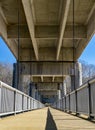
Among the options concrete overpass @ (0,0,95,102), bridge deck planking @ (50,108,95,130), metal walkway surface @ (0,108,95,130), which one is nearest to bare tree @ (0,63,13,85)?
concrete overpass @ (0,0,95,102)

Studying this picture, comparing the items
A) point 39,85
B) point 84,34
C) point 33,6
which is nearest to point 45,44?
point 84,34

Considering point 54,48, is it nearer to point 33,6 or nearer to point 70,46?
point 70,46

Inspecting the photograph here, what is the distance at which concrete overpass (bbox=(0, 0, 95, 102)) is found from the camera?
55.2 feet

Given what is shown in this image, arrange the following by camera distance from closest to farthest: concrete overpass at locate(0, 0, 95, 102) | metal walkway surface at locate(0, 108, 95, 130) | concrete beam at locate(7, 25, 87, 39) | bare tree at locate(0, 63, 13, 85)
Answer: metal walkway surface at locate(0, 108, 95, 130), concrete overpass at locate(0, 0, 95, 102), concrete beam at locate(7, 25, 87, 39), bare tree at locate(0, 63, 13, 85)

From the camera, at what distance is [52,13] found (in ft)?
60.2

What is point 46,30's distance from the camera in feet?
68.8

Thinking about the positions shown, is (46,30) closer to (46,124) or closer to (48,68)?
(48,68)

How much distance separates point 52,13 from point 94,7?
2.73 metres

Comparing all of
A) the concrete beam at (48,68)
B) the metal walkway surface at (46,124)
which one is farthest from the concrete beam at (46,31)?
the metal walkway surface at (46,124)

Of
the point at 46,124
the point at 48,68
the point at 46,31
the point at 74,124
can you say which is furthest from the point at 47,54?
the point at 46,124

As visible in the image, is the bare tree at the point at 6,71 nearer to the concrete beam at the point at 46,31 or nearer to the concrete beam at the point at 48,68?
the concrete beam at the point at 48,68

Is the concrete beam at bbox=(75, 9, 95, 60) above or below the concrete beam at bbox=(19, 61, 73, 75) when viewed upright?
above

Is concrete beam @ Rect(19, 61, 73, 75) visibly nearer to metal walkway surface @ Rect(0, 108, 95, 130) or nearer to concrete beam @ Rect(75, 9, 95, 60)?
concrete beam @ Rect(75, 9, 95, 60)

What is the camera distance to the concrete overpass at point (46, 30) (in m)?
16.8
